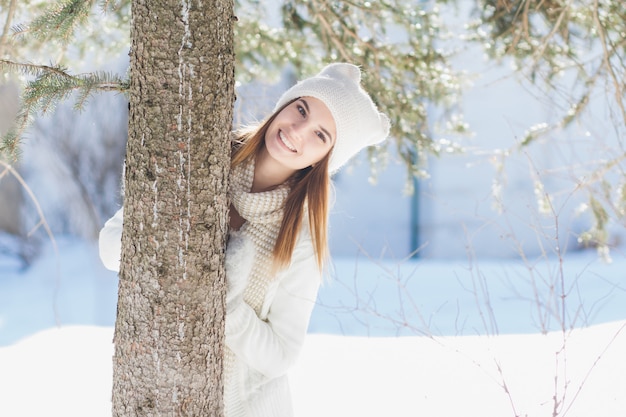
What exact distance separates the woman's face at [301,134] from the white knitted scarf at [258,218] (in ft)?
0.25

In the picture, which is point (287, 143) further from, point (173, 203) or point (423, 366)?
point (423, 366)

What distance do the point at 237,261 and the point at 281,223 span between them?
0.85ft

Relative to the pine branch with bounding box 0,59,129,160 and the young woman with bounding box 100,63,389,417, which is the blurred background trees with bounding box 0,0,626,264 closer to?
the young woman with bounding box 100,63,389,417

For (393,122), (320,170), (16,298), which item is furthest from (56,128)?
(320,170)

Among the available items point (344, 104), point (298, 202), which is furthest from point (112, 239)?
point (344, 104)

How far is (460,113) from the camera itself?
389 cm

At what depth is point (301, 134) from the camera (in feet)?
5.54

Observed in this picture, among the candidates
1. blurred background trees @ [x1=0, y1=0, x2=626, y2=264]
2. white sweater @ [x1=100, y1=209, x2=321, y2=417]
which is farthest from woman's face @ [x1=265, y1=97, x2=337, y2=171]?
blurred background trees @ [x1=0, y1=0, x2=626, y2=264]

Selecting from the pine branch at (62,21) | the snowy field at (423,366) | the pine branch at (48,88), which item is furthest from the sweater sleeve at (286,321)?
the pine branch at (62,21)

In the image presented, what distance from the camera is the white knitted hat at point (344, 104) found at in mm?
1739

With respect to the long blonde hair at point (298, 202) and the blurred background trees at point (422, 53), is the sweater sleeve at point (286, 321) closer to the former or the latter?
the long blonde hair at point (298, 202)

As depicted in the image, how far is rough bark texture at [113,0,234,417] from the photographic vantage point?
1.31 metres

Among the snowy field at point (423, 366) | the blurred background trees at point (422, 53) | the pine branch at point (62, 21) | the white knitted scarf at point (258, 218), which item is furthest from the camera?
the blurred background trees at point (422, 53)

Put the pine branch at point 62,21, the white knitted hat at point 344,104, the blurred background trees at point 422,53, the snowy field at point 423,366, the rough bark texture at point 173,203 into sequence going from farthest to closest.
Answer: the blurred background trees at point 422,53
the snowy field at point 423,366
the white knitted hat at point 344,104
the pine branch at point 62,21
the rough bark texture at point 173,203
